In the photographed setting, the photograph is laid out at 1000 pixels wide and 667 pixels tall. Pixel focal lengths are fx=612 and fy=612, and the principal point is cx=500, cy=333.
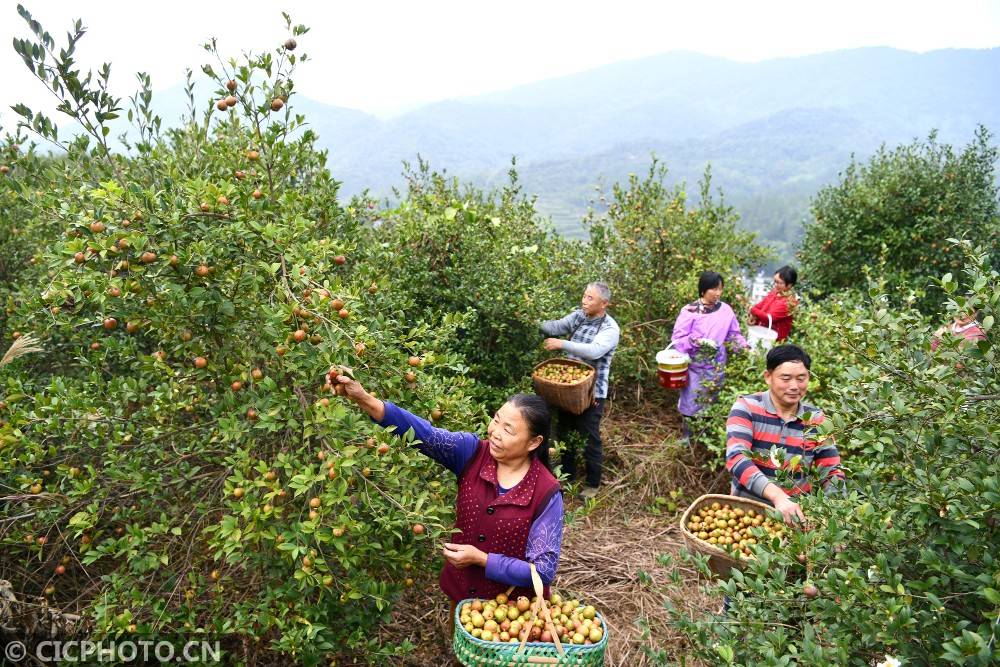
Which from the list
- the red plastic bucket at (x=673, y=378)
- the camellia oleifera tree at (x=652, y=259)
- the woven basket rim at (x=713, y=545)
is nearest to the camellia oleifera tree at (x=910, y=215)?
the camellia oleifera tree at (x=652, y=259)

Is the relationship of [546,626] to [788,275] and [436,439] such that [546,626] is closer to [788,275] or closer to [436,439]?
[436,439]

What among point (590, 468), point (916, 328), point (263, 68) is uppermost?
point (263, 68)

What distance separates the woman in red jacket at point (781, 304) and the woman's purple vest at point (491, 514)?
4.72 metres

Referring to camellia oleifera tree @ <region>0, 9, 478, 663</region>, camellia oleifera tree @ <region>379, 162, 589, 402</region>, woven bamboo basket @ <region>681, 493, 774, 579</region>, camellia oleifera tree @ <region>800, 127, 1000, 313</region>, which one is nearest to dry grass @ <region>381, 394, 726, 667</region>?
woven bamboo basket @ <region>681, 493, 774, 579</region>

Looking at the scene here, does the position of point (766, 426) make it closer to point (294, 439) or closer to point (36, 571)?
point (294, 439)

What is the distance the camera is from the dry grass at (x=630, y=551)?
3.74 metres

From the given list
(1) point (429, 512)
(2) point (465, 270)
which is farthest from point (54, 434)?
(2) point (465, 270)

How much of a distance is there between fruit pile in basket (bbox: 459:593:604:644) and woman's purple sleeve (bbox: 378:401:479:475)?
1.98ft

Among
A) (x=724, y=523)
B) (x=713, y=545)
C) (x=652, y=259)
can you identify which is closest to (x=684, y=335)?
(x=652, y=259)

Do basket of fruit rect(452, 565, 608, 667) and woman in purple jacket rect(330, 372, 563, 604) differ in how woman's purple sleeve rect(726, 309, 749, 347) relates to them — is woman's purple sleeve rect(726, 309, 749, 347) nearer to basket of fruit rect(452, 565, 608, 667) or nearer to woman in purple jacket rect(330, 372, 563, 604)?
woman in purple jacket rect(330, 372, 563, 604)

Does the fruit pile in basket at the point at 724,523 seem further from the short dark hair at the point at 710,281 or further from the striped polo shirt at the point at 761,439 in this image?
the short dark hair at the point at 710,281

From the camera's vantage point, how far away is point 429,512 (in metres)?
2.54

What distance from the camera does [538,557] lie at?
2516 mm

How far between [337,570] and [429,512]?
753 millimetres
